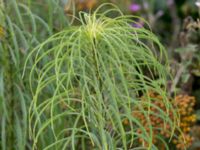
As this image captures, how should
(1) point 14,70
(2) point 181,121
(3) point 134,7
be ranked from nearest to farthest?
(1) point 14,70 < (2) point 181,121 < (3) point 134,7

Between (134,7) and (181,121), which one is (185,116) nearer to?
(181,121)

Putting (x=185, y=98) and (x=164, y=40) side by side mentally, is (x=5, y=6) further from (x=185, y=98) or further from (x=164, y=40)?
(x=164, y=40)

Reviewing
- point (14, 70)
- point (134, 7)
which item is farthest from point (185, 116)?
point (134, 7)

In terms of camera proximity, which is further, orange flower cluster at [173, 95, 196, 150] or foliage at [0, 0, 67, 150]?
orange flower cluster at [173, 95, 196, 150]

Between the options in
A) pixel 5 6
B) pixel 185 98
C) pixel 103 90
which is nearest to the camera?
pixel 103 90

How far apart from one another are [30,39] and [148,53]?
2.09 feet

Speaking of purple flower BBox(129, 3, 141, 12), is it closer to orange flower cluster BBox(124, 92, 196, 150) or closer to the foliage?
orange flower cluster BBox(124, 92, 196, 150)

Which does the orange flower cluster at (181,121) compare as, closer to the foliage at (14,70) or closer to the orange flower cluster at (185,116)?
the orange flower cluster at (185,116)

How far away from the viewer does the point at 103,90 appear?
7.41 ft

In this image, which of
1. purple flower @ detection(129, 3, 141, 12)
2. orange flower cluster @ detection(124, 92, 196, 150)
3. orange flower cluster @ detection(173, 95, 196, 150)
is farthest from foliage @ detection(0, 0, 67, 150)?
purple flower @ detection(129, 3, 141, 12)

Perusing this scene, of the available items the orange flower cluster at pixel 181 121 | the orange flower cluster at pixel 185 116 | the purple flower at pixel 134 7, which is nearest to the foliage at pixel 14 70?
the orange flower cluster at pixel 181 121

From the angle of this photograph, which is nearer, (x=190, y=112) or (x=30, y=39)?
(x=30, y=39)

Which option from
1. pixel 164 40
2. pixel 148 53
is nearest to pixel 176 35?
pixel 164 40

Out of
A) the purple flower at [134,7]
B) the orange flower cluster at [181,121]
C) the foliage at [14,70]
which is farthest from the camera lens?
the purple flower at [134,7]
